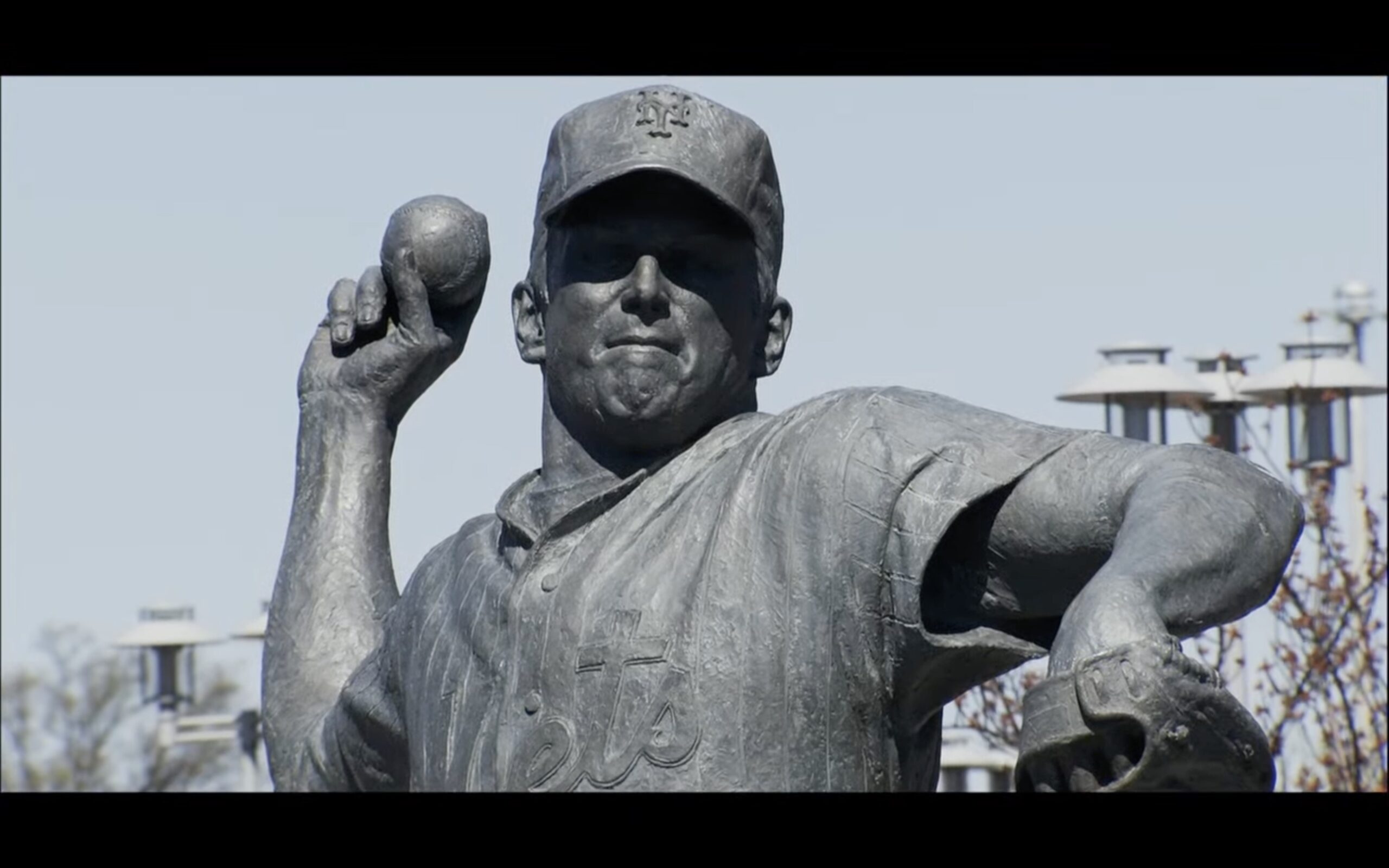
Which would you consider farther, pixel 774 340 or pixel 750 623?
pixel 774 340

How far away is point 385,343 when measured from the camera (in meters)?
8.00

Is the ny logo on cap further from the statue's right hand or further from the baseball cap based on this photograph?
the statue's right hand

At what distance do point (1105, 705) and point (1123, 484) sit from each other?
0.78 m

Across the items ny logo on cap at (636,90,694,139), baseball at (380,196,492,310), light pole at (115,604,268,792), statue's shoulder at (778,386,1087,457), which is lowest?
light pole at (115,604,268,792)

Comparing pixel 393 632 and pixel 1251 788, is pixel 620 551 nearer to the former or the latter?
pixel 393 632

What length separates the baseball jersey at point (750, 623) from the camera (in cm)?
677

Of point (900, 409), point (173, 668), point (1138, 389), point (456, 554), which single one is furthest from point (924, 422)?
point (173, 668)

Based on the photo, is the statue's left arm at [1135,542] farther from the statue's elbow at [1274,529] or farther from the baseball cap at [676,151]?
the baseball cap at [676,151]

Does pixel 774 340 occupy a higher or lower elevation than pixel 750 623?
higher

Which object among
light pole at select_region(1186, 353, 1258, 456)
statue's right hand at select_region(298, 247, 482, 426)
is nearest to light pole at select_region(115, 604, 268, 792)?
light pole at select_region(1186, 353, 1258, 456)

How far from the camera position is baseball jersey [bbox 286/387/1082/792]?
6770 millimetres

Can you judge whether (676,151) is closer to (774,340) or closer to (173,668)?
(774,340)

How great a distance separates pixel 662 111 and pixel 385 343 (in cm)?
119

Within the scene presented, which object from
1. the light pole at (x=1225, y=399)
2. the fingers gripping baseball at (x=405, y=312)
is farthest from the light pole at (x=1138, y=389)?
the fingers gripping baseball at (x=405, y=312)
